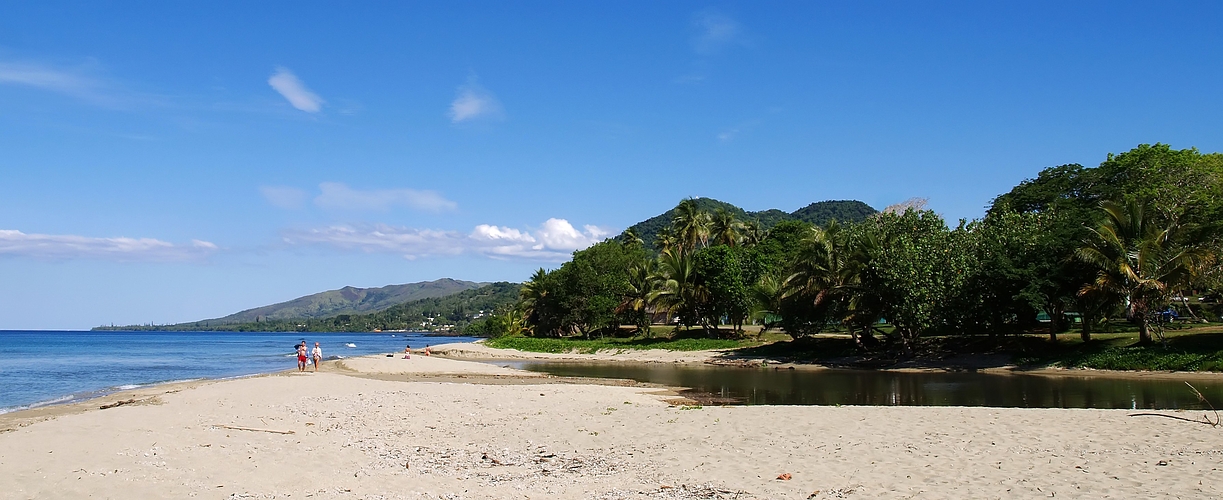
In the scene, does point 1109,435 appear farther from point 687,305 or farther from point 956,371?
point 687,305

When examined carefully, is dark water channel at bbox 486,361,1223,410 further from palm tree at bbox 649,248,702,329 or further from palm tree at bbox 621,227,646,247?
palm tree at bbox 621,227,646,247

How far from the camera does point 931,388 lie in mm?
28531

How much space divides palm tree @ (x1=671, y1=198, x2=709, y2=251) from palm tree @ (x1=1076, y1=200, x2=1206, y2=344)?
49358 mm

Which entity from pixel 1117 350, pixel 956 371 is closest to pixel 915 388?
pixel 956 371

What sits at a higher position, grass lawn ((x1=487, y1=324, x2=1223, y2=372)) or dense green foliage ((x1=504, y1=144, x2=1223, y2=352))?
dense green foliage ((x1=504, y1=144, x2=1223, y2=352))

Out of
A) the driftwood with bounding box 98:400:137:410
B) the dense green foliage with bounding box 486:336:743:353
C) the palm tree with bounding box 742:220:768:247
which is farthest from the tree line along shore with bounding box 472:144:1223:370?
the palm tree with bounding box 742:220:768:247

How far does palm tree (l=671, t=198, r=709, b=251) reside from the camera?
83.4 m

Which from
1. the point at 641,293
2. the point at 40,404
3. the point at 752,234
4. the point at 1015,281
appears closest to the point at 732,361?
the point at 1015,281

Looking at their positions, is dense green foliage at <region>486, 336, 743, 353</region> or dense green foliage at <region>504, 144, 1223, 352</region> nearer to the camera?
dense green foliage at <region>504, 144, 1223, 352</region>

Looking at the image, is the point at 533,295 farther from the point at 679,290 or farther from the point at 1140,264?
the point at 1140,264

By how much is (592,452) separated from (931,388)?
19.2 meters

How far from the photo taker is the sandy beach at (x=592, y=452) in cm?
1032

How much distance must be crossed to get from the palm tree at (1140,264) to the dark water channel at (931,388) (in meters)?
4.71

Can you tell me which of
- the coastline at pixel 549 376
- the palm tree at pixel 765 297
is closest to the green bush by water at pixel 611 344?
the coastline at pixel 549 376
